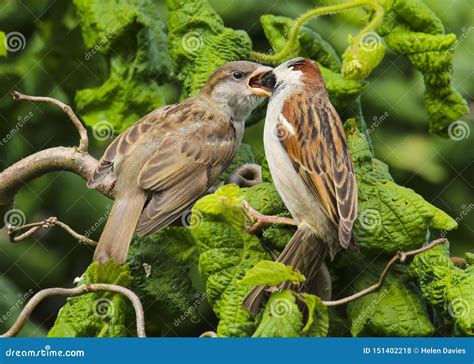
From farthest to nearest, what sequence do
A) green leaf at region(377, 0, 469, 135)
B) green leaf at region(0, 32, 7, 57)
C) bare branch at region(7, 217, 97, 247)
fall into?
1. green leaf at region(0, 32, 7, 57)
2. green leaf at region(377, 0, 469, 135)
3. bare branch at region(7, 217, 97, 247)

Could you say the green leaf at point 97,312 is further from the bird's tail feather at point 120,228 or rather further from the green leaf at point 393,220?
the green leaf at point 393,220

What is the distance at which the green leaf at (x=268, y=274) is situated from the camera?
318 centimetres

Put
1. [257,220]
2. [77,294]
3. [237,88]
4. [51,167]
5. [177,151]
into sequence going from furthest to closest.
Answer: [237,88] < [177,151] < [51,167] < [257,220] < [77,294]

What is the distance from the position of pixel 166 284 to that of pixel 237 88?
1030 mm

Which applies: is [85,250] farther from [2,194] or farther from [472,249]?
[472,249]

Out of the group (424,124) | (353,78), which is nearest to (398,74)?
(424,124)

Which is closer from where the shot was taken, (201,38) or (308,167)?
(308,167)

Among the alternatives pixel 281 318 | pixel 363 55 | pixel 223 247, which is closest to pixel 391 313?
pixel 281 318

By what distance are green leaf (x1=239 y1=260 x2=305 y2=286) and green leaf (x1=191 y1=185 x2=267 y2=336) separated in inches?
9.0

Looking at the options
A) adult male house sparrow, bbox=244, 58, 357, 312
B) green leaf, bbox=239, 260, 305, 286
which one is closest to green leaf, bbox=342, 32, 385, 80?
adult male house sparrow, bbox=244, 58, 357, 312

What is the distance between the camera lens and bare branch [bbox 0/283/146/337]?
3.29m

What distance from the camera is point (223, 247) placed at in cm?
352

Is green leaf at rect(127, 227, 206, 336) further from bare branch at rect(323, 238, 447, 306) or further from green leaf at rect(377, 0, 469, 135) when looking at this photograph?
green leaf at rect(377, 0, 469, 135)

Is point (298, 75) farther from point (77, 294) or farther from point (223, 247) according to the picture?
point (77, 294)
